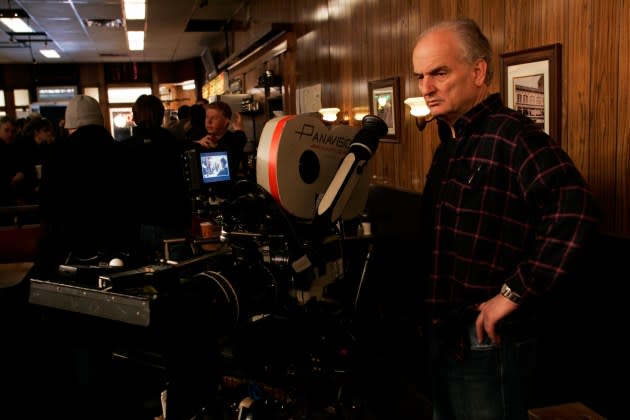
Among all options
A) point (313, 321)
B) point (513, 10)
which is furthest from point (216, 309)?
point (513, 10)

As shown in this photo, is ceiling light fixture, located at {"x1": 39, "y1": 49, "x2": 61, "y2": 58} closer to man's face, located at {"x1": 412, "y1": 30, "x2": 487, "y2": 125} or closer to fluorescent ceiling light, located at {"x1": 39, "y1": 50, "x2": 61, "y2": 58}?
fluorescent ceiling light, located at {"x1": 39, "y1": 50, "x2": 61, "y2": 58}

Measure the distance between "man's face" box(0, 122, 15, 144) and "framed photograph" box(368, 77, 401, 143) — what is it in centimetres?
302

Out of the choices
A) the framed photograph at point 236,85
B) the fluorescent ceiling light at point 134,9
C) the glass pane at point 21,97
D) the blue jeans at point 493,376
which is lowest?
the blue jeans at point 493,376

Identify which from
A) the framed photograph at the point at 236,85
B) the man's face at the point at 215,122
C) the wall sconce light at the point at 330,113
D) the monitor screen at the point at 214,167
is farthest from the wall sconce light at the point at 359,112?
the framed photograph at the point at 236,85

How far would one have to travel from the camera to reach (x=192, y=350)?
170cm

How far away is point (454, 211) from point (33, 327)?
3023mm

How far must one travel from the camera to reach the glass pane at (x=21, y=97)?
44.7 feet

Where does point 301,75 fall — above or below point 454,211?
above

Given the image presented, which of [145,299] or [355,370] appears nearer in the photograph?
[145,299]

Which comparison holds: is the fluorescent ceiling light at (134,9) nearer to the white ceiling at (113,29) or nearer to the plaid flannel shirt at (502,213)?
the white ceiling at (113,29)

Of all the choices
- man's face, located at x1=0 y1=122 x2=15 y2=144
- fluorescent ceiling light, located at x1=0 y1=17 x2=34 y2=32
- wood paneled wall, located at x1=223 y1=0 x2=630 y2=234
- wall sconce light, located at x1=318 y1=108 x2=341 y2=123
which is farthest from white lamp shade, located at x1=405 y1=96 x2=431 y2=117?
fluorescent ceiling light, located at x1=0 y1=17 x2=34 y2=32

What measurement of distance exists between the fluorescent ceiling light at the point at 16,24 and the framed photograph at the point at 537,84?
7.00 m

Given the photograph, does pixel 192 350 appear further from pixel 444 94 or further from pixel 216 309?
pixel 444 94

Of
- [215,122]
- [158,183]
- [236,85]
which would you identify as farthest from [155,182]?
[236,85]
